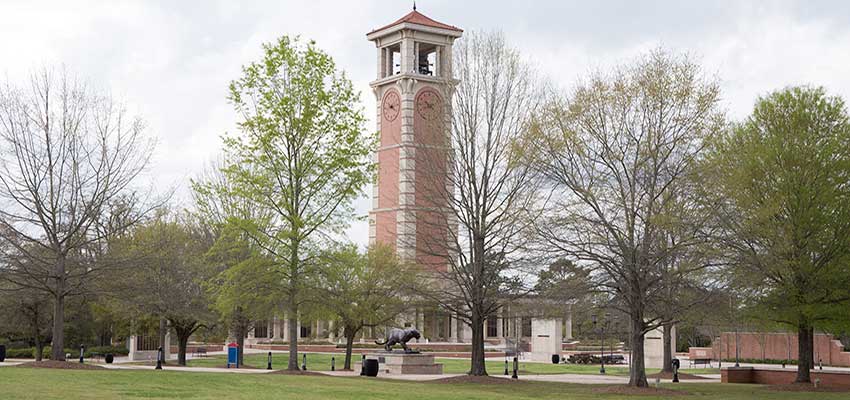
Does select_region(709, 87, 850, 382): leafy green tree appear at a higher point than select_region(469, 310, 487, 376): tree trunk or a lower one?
higher

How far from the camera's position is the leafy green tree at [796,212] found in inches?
1216

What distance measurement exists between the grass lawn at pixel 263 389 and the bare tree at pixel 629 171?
344cm

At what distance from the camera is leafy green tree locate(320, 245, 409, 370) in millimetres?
33969

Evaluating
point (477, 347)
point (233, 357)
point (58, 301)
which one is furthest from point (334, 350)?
point (58, 301)

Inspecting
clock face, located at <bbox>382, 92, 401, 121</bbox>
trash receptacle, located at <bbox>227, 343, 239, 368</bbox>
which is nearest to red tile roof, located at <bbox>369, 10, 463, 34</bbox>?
clock face, located at <bbox>382, 92, 401, 121</bbox>

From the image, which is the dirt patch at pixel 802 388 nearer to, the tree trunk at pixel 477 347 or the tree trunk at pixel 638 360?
the tree trunk at pixel 638 360

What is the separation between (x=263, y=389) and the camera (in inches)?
997

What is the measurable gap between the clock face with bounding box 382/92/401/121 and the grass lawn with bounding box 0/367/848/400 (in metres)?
60.1

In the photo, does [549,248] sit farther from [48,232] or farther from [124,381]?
[48,232]

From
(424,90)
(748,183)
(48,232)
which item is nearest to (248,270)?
(48,232)

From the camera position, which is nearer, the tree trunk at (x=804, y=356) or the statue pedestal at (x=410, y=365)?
the tree trunk at (x=804, y=356)

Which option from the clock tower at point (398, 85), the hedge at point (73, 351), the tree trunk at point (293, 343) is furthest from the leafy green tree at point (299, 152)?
the clock tower at point (398, 85)

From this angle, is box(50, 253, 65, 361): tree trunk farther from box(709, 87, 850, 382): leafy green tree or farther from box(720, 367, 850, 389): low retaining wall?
box(720, 367, 850, 389): low retaining wall

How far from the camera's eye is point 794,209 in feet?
106
